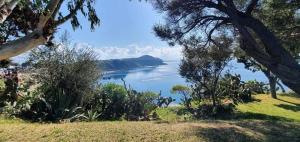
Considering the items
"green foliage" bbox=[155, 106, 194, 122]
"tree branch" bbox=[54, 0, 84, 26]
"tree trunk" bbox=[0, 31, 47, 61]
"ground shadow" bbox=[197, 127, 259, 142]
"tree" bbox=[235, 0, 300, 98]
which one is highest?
"tree" bbox=[235, 0, 300, 98]

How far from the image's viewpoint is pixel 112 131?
11836 mm

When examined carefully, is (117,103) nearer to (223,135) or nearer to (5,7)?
(223,135)

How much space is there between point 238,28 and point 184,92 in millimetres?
16932

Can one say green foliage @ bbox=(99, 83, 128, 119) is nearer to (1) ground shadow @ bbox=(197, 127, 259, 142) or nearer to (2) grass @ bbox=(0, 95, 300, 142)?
(2) grass @ bbox=(0, 95, 300, 142)

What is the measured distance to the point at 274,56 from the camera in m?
14.3

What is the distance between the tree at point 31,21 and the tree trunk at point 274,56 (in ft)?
18.3

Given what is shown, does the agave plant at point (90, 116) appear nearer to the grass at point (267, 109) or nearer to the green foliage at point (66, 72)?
the green foliage at point (66, 72)

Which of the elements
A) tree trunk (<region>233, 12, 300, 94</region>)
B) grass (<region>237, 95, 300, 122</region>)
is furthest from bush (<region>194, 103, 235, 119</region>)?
tree trunk (<region>233, 12, 300, 94</region>)

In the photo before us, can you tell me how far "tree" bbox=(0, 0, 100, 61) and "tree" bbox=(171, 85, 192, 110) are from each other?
50.0ft

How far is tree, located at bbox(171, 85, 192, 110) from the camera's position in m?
26.8

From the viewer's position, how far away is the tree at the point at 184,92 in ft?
87.8

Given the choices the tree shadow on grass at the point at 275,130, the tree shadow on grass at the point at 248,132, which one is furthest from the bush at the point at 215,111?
the tree shadow on grass at the point at 248,132

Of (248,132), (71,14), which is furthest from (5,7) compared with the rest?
(248,132)

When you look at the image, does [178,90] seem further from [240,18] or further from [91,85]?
[240,18]
